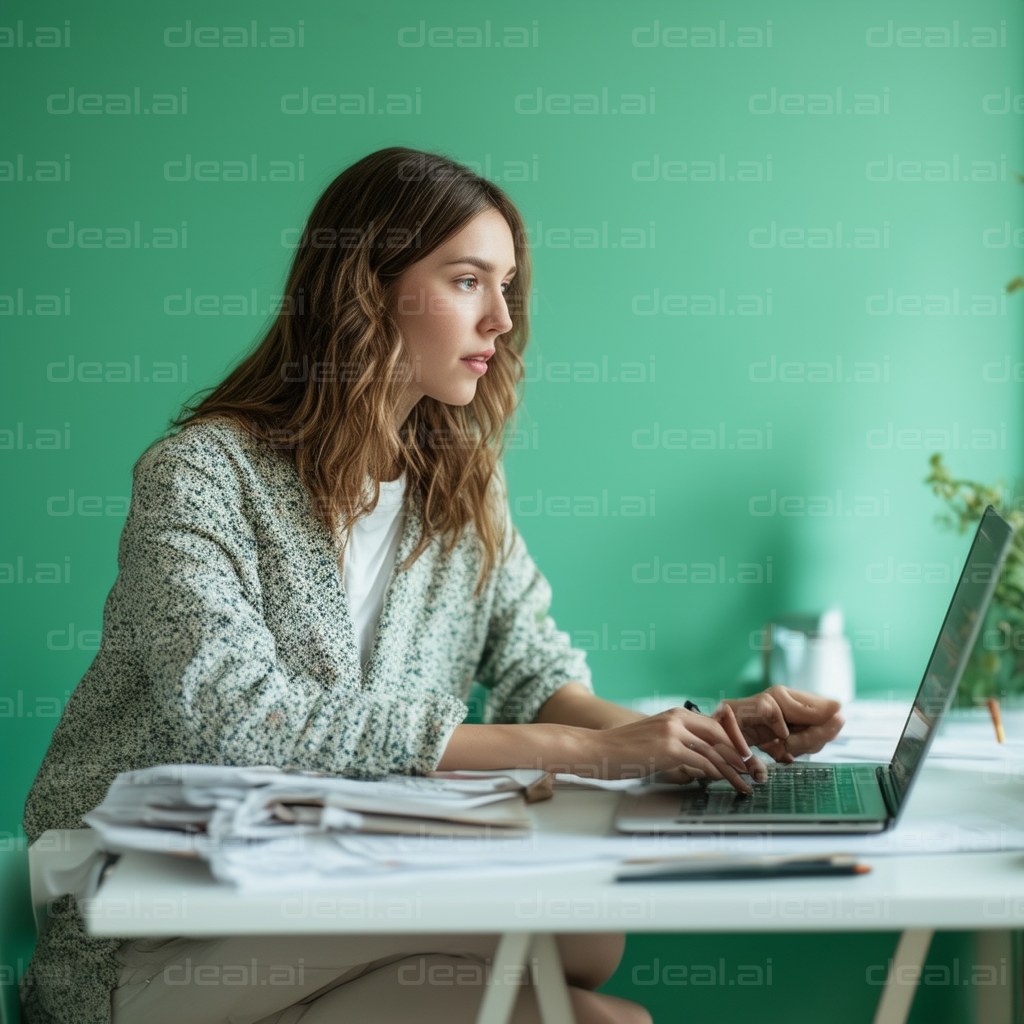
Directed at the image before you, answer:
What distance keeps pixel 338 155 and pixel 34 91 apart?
20.6 inches

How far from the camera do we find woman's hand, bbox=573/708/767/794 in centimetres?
107

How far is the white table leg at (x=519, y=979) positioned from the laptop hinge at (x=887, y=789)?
324mm

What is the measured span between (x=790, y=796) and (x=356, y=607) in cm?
61

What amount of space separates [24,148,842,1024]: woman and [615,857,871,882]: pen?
231mm

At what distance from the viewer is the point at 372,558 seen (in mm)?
1464

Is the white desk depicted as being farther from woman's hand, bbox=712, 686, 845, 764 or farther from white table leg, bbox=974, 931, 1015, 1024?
woman's hand, bbox=712, 686, 845, 764

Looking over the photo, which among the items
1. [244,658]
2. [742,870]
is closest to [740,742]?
[742,870]

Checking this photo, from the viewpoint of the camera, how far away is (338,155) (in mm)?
1942

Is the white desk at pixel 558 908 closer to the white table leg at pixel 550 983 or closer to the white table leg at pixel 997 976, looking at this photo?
the white table leg at pixel 550 983

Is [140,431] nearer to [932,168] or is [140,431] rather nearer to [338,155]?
[338,155]

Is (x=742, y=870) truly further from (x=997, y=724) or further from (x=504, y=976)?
(x=997, y=724)

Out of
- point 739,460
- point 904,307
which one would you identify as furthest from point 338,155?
point 904,307

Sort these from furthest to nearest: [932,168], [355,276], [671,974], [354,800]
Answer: [932,168]
[671,974]
[355,276]
[354,800]

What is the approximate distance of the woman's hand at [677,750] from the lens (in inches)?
42.2
